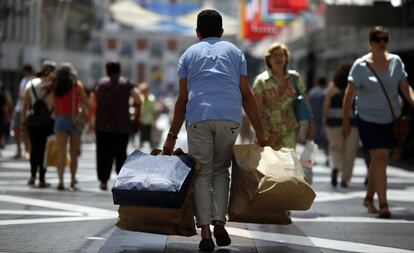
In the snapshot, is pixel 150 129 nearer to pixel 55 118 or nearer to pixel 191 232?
pixel 55 118

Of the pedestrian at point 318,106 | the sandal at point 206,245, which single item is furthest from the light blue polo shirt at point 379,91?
the pedestrian at point 318,106

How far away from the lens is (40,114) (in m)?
15.6

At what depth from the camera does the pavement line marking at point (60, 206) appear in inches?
472

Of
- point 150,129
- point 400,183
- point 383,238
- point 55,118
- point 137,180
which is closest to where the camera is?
point 137,180

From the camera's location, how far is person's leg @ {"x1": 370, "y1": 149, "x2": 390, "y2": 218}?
1185 cm

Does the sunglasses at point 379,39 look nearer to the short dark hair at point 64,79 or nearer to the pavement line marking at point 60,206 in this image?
the pavement line marking at point 60,206

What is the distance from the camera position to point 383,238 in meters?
10.1

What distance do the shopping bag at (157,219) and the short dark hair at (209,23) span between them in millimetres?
1227

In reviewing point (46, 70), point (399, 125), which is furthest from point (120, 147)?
point (399, 125)

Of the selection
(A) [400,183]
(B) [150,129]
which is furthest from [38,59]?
(A) [400,183]

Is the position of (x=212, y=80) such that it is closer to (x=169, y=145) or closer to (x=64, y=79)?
(x=169, y=145)

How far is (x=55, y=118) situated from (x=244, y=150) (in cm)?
678

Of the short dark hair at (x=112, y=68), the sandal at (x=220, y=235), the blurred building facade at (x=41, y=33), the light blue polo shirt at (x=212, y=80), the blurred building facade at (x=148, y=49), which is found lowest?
the blurred building facade at (x=148, y=49)

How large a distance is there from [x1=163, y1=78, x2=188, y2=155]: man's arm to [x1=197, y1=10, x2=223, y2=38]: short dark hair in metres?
0.40
